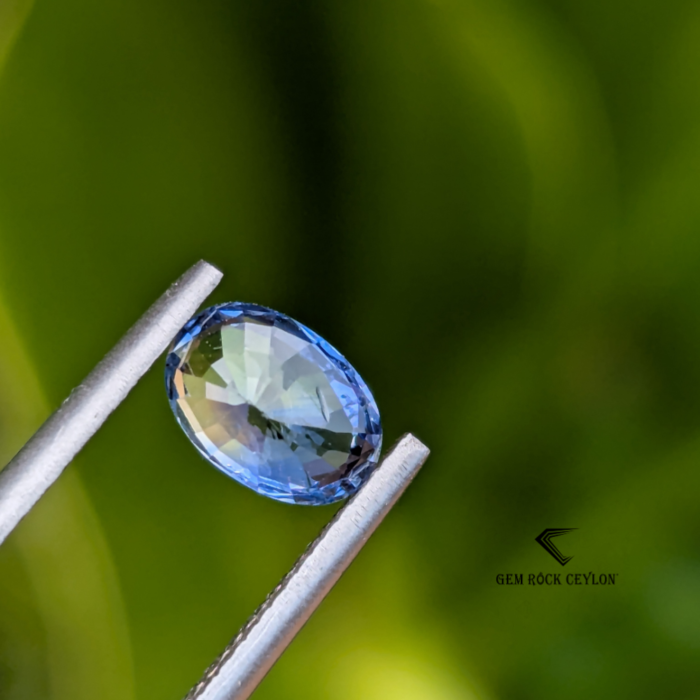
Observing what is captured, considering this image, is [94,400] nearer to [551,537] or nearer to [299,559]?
[299,559]

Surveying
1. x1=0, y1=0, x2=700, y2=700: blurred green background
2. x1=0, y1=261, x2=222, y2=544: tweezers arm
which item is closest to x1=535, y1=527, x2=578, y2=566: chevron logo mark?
x1=0, y1=0, x2=700, y2=700: blurred green background

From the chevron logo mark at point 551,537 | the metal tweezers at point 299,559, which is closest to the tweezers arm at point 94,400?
the metal tweezers at point 299,559

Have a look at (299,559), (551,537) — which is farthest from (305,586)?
(551,537)

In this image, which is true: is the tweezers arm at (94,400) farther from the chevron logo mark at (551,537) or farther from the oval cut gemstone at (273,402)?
the chevron logo mark at (551,537)

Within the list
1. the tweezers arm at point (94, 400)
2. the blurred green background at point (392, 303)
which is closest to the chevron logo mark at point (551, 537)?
the blurred green background at point (392, 303)

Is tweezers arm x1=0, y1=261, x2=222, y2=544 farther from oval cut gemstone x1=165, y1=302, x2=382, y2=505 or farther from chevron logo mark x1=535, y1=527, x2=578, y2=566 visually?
chevron logo mark x1=535, y1=527, x2=578, y2=566

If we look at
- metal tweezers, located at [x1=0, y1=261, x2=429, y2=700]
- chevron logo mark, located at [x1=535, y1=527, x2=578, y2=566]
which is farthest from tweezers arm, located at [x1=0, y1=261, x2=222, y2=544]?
chevron logo mark, located at [x1=535, y1=527, x2=578, y2=566]
